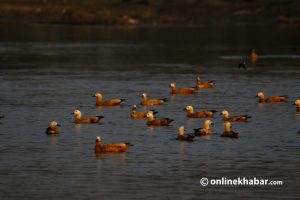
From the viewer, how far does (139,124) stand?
1662 inches

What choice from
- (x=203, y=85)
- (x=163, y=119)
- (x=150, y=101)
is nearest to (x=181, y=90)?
(x=203, y=85)

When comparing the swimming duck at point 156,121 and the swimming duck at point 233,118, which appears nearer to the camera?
the swimming duck at point 156,121

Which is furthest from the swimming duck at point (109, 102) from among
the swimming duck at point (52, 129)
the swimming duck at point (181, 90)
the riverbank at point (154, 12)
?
the riverbank at point (154, 12)

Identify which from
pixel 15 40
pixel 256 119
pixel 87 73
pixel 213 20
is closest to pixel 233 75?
pixel 87 73

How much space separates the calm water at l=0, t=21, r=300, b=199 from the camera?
3095cm

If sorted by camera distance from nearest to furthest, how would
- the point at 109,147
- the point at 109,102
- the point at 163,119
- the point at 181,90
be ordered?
the point at 109,147 → the point at 163,119 → the point at 109,102 → the point at 181,90

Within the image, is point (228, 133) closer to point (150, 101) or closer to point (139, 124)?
point (139, 124)

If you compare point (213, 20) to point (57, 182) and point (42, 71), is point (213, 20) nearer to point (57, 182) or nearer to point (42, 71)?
point (42, 71)

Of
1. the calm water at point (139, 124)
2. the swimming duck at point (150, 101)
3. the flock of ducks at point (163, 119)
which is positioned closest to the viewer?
the calm water at point (139, 124)

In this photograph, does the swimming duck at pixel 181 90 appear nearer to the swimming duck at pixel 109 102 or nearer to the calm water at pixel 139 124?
the calm water at pixel 139 124

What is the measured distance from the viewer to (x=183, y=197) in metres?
29.2

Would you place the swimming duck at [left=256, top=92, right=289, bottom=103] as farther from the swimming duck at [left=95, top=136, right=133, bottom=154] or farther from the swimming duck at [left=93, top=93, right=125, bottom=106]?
the swimming duck at [left=95, top=136, right=133, bottom=154]

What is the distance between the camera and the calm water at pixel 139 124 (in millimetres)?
30953

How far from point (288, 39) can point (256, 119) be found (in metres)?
52.0
